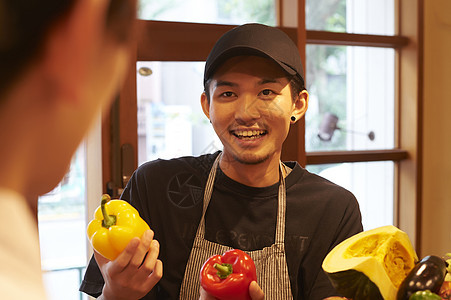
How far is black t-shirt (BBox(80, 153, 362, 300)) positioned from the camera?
1.36 meters

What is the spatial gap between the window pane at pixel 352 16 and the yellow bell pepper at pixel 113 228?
1919mm

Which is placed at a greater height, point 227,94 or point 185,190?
point 227,94

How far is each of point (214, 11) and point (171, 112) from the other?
1.94ft

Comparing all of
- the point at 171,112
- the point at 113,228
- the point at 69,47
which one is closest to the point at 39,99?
the point at 69,47

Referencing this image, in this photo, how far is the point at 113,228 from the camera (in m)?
1.21

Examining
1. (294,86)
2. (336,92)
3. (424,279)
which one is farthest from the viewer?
(336,92)

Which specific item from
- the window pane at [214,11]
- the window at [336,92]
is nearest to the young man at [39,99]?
the window at [336,92]

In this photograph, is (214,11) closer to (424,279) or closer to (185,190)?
(185,190)

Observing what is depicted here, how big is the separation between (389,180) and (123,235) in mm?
2372

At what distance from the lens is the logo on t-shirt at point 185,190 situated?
145cm

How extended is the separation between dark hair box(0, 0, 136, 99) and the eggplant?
0.87 metres

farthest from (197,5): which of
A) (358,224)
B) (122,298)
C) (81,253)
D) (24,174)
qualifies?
(24,174)

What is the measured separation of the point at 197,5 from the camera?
2.52 m

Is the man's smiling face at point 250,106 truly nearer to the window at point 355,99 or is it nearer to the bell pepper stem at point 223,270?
the bell pepper stem at point 223,270
